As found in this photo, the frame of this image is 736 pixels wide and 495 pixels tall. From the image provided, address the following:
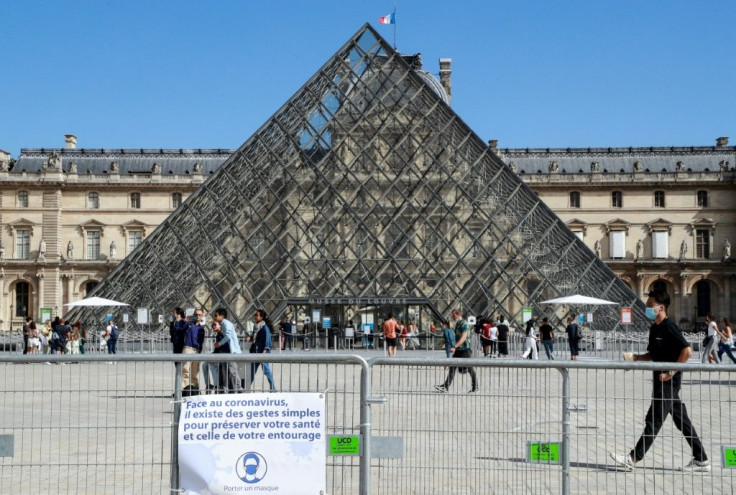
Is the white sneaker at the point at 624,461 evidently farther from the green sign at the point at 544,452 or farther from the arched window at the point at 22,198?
the arched window at the point at 22,198

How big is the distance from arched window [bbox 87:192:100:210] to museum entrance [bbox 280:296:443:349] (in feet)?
96.5

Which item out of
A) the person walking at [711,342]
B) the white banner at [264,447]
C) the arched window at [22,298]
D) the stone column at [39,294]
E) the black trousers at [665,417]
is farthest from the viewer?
the arched window at [22,298]

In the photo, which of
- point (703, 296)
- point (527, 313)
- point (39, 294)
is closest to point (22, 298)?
point (39, 294)

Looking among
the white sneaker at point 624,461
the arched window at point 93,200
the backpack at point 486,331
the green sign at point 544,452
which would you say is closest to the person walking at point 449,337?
the backpack at point 486,331

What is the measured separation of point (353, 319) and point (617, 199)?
3004 centimetres

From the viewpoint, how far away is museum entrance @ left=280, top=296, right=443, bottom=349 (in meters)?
28.6

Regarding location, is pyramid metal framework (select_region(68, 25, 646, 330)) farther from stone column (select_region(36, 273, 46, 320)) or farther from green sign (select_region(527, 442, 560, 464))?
stone column (select_region(36, 273, 46, 320))

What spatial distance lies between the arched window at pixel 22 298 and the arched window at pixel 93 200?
552 cm

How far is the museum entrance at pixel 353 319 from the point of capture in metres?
28.6

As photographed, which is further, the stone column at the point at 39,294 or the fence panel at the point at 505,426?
the stone column at the point at 39,294

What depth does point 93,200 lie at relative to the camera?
57312 millimetres

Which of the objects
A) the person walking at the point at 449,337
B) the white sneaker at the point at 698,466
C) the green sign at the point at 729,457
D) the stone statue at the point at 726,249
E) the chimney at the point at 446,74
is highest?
the chimney at the point at 446,74

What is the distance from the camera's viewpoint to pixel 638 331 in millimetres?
27078

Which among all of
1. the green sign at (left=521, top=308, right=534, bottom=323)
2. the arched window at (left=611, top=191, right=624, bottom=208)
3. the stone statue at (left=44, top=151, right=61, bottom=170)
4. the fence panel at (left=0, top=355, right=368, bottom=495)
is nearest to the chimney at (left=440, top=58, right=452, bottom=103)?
the arched window at (left=611, top=191, right=624, bottom=208)
